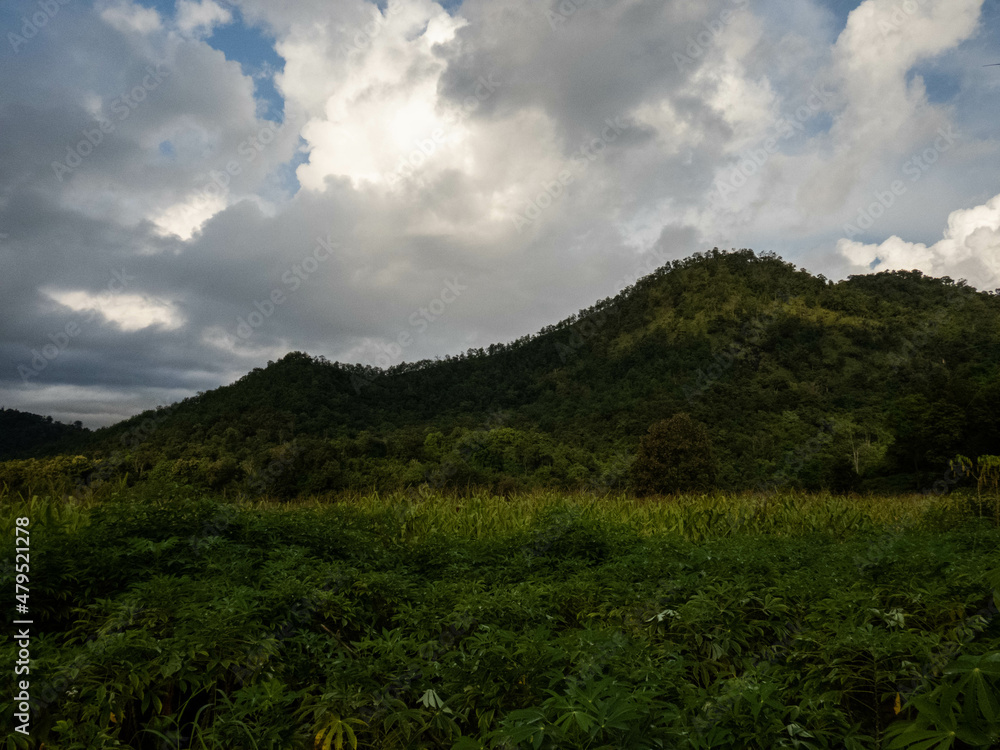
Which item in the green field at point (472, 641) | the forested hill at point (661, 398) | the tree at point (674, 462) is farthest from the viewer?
the forested hill at point (661, 398)

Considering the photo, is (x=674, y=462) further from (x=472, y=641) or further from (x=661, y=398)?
(x=661, y=398)

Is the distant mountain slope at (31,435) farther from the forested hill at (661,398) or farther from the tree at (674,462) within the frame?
the tree at (674,462)

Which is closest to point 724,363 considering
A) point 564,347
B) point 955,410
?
point 564,347

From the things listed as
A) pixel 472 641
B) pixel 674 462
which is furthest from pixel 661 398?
pixel 472 641

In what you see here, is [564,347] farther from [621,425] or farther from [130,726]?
[130,726]

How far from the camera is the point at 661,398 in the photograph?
48094 millimetres

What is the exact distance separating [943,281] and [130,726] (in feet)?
304

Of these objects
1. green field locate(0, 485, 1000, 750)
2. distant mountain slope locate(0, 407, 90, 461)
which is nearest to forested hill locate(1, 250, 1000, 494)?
distant mountain slope locate(0, 407, 90, 461)

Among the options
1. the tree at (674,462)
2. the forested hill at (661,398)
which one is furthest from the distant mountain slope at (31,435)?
the tree at (674,462)

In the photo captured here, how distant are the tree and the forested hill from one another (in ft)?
7.66

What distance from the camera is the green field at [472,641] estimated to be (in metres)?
1.79

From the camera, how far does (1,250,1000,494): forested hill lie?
21938mm

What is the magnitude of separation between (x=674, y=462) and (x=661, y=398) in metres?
29.4

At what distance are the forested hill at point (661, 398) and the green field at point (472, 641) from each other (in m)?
9.15
